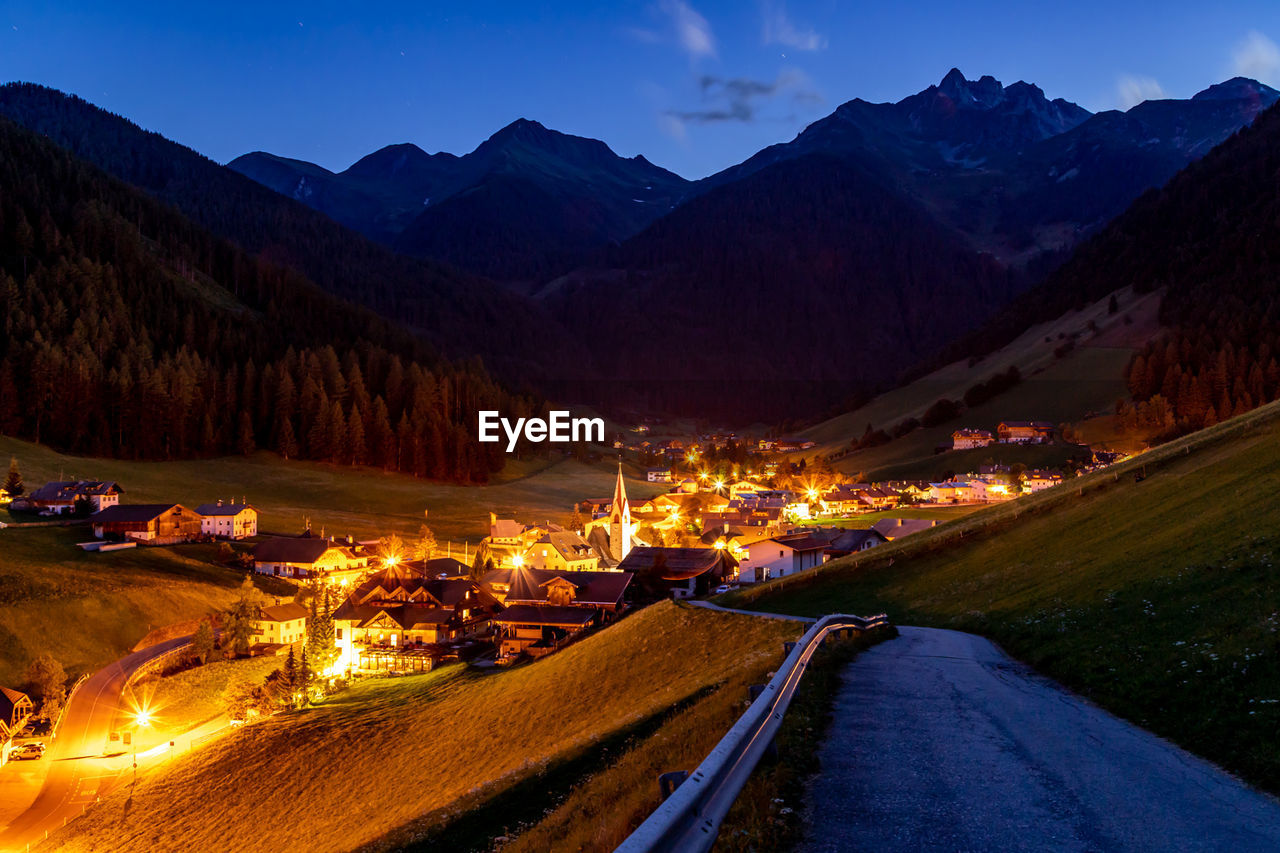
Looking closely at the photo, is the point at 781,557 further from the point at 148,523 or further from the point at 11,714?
the point at 148,523

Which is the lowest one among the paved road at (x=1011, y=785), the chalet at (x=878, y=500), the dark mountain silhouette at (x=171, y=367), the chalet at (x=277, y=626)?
the chalet at (x=277, y=626)

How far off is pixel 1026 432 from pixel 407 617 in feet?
398

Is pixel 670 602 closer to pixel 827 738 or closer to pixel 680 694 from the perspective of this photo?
pixel 680 694

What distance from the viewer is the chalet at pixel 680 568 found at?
7006 cm

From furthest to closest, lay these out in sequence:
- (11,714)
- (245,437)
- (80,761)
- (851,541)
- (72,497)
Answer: (245,437) → (72,497) → (851,541) → (11,714) → (80,761)

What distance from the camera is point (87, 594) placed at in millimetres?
62062

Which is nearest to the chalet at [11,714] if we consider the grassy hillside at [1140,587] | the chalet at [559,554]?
the grassy hillside at [1140,587]

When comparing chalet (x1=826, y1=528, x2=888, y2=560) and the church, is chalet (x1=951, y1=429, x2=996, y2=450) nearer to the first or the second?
chalet (x1=826, y1=528, x2=888, y2=560)

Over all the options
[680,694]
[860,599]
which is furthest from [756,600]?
[680,694]

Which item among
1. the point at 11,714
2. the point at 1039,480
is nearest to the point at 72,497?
the point at 11,714

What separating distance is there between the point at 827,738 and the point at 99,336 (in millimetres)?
157570

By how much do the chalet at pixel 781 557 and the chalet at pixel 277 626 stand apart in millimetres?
37254

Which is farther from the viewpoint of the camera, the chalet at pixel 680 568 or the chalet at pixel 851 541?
the chalet at pixel 851 541

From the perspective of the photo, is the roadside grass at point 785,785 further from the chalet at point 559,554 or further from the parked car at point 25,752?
the chalet at point 559,554
